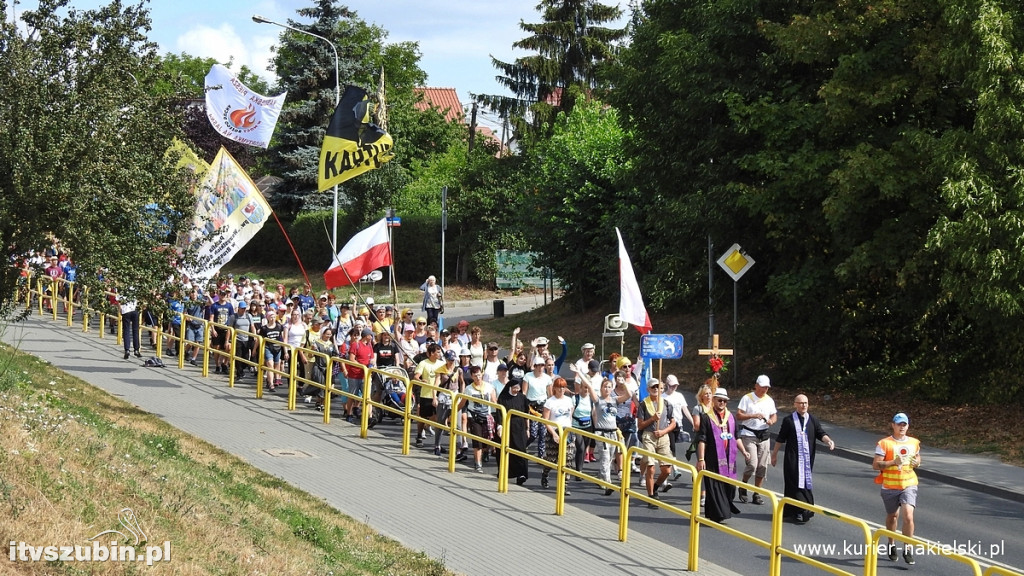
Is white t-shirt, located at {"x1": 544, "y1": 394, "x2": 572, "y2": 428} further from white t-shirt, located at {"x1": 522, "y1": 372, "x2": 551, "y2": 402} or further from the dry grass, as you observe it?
the dry grass

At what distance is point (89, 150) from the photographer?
45.1 ft

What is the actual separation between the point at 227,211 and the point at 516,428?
8.10 m

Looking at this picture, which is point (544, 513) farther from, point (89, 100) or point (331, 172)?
point (331, 172)

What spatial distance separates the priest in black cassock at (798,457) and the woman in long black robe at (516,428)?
118 inches

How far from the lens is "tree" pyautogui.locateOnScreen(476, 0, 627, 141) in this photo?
4775cm

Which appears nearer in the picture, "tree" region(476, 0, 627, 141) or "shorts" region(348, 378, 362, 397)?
"shorts" region(348, 378, 362, 397)

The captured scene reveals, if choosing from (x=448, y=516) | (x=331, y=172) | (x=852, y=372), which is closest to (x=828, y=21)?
(x=852, y=372)

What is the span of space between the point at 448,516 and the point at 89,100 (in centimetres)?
692

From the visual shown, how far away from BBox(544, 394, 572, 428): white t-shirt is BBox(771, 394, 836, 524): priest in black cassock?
8.46ft

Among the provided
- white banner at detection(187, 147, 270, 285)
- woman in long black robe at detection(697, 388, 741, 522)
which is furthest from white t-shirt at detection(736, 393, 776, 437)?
white banner at detection(187, 147, 270, 285)

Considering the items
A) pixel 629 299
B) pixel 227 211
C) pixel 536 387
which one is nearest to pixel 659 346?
pixel 629 299

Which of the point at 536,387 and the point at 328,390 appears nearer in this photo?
the point at 536,387

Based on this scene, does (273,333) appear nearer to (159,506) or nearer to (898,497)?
(159,506)

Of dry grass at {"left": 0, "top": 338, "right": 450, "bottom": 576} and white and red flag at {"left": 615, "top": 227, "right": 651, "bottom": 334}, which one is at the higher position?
white and red flag at {"left": 615, "top": 227, "right": 651, "bottom": 334}
